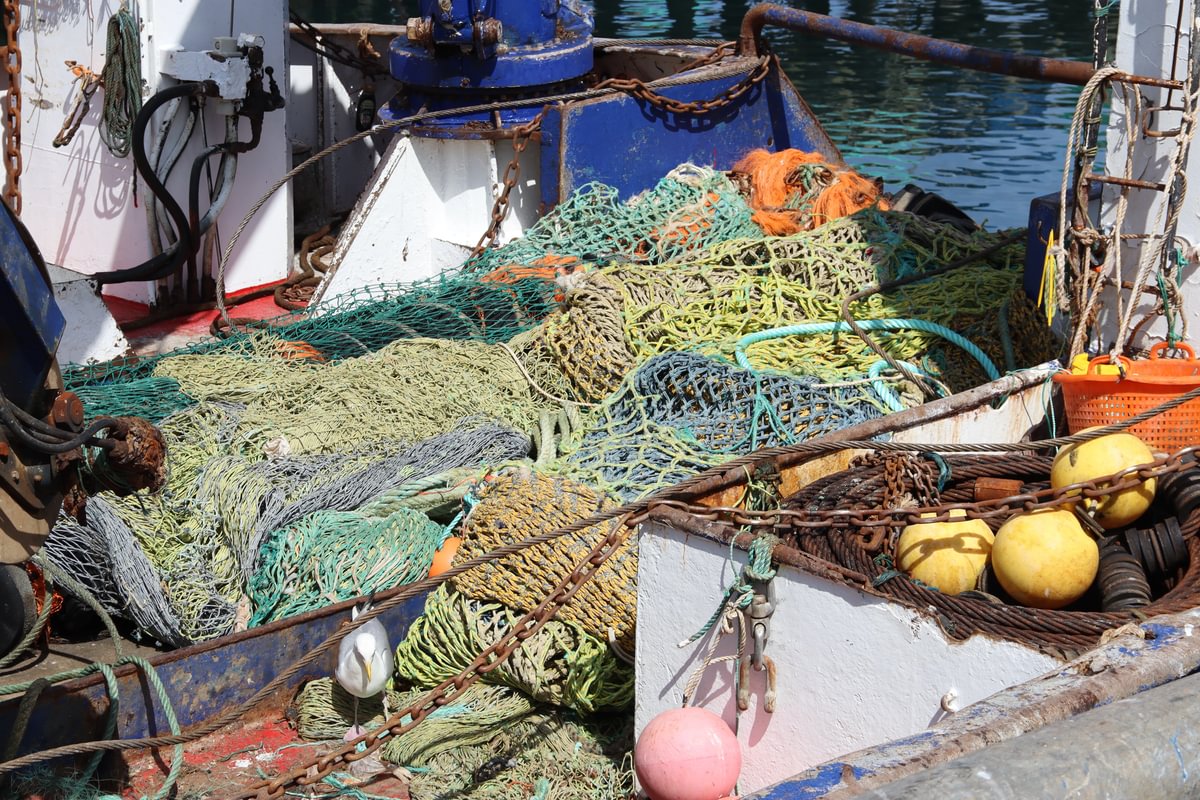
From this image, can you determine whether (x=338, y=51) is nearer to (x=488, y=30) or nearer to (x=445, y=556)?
(x=488, y=30)

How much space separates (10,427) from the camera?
3.21 metres

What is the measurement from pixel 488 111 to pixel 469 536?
11.1 ft

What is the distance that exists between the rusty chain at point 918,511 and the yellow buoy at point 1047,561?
70 mm

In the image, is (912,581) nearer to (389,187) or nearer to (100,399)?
(100,399)

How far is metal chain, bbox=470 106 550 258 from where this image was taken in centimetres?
733

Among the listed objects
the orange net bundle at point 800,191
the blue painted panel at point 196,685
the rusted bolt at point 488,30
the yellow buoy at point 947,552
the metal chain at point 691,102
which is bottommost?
the blue painted panel at point 196,685

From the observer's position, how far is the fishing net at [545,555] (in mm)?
4453

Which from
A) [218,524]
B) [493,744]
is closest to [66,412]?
[218,524]

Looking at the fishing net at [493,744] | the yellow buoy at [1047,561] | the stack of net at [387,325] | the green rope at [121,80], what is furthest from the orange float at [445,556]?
the green rope at [121,80]

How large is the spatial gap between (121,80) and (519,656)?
4.36 meters

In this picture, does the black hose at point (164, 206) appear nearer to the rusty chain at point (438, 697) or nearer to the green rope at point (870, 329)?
the green rope at point (870, 329)

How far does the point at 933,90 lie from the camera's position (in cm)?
1725

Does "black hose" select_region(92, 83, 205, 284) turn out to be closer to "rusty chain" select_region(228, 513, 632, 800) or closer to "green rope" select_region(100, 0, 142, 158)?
"green rope" select_region(100, 0, 142, 158)

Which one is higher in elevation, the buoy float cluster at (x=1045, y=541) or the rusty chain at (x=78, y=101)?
the rusty chain at (x=78, y=101)
